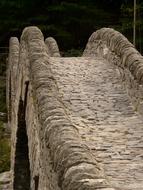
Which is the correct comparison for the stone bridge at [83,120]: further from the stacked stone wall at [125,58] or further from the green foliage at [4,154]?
the green foliage at [4,154]

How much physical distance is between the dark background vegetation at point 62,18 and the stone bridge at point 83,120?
16.6 metres

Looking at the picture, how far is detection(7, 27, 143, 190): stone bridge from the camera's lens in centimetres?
506

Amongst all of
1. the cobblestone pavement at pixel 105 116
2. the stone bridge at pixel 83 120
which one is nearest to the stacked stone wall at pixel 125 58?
the stone bridge at pixel 83 120

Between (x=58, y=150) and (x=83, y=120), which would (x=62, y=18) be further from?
(x=58, y=150)

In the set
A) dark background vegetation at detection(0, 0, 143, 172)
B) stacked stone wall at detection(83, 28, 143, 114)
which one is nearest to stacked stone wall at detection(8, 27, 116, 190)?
stacked stone wall at detection(83, 28, 143, 114)

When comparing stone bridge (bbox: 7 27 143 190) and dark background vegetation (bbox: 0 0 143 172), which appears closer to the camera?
stone bridge (bbox: 7 27 143 190)

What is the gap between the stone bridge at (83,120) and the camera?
5.06 metres

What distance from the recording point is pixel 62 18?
30297mm

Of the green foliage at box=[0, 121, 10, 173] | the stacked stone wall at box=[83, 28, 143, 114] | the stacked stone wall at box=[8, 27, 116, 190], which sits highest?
the stacked stone wall at box=[8, 27, 116, 190]

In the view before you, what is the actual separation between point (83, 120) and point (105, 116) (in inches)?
15.7

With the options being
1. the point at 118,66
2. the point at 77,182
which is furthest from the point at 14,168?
the point at 77,182

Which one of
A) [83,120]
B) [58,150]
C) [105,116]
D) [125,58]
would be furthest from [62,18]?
[58,150]

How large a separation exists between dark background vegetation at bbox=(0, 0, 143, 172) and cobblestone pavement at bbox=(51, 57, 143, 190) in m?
17.9

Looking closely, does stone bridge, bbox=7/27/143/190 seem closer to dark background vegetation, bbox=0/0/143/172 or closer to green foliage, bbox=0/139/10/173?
green foliage, bbox=0/139/10/173
